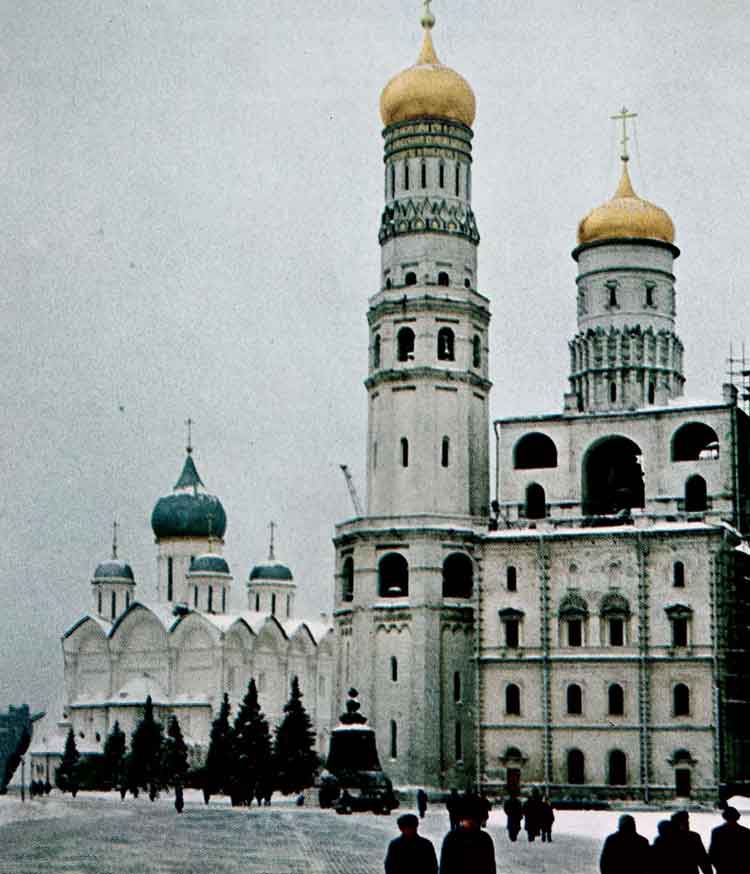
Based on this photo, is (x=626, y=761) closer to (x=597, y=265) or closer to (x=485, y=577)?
(x=485, y=577)

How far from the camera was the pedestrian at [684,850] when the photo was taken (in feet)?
49.5

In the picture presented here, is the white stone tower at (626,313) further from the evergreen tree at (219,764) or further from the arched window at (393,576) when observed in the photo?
the evergreen tree at (219,764)

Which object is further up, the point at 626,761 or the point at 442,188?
the point at 442,188

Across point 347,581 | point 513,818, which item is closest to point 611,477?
point 347,581

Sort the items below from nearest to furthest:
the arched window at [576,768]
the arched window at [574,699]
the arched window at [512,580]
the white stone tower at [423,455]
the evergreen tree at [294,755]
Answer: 1. the arched window at [576,768]
2. the arched window at [574,699]
3. the arched window at [512,580]
4. the white stone tower at [423,455]
5. the evergreen tree at [294,755]

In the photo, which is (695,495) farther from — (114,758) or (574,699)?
(114,758)

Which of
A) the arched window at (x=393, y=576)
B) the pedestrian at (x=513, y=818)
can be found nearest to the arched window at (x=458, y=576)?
the arched window at (x=393, y=576)

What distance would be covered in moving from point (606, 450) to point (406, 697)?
11845mm

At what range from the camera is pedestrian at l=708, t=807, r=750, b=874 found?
1558cm

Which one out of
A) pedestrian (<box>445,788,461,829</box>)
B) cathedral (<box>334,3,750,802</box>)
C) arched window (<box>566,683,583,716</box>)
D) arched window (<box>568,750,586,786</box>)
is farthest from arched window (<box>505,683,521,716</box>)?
pedestrian (<box>445,788,461,829</box>)

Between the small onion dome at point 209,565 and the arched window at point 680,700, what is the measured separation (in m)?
42.1

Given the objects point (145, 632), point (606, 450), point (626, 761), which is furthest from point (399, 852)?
point (145, 632)

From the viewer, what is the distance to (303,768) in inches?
2544

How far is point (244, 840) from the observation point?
34812 mm
